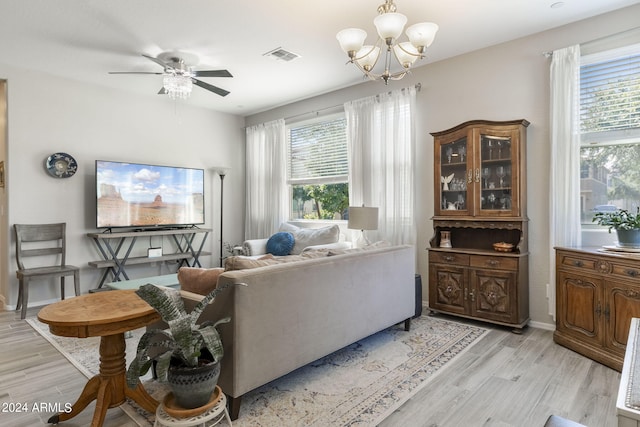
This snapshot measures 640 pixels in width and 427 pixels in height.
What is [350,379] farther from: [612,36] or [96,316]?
[612,36]

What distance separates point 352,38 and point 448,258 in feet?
7.86

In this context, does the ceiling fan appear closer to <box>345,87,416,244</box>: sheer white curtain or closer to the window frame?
<box>345,87,416,244</box>: sheer white curtain

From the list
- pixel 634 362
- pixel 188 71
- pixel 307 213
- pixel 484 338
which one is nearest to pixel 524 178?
pixel 484 338

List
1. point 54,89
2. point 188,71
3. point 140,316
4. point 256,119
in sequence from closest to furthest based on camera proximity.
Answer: point 140,316 → point 188,71 → point 54,89 → point 256,119

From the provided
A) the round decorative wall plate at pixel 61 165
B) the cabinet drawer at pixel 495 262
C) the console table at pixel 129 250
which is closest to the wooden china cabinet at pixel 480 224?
the cabinet drawer at pixel 495 262

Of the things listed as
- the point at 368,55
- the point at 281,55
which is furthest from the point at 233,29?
the point at 368,55

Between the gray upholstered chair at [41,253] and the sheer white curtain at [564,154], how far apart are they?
5180 mm

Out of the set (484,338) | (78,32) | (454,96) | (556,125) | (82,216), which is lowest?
(484,338)

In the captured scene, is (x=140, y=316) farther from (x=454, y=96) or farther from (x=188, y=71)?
(x=454, y=96)

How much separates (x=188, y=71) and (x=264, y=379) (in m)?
3.22

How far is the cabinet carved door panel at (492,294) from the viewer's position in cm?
336

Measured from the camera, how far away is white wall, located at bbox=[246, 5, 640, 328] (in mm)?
3422

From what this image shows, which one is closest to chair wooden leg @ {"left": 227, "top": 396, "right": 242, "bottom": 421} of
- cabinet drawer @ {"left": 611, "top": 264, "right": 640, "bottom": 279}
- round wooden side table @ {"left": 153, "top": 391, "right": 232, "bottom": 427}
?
round wooden side table @ {"left": 153, "top": 391, "right": 232, "bottom": 427}

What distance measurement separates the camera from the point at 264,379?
2.14 meters
